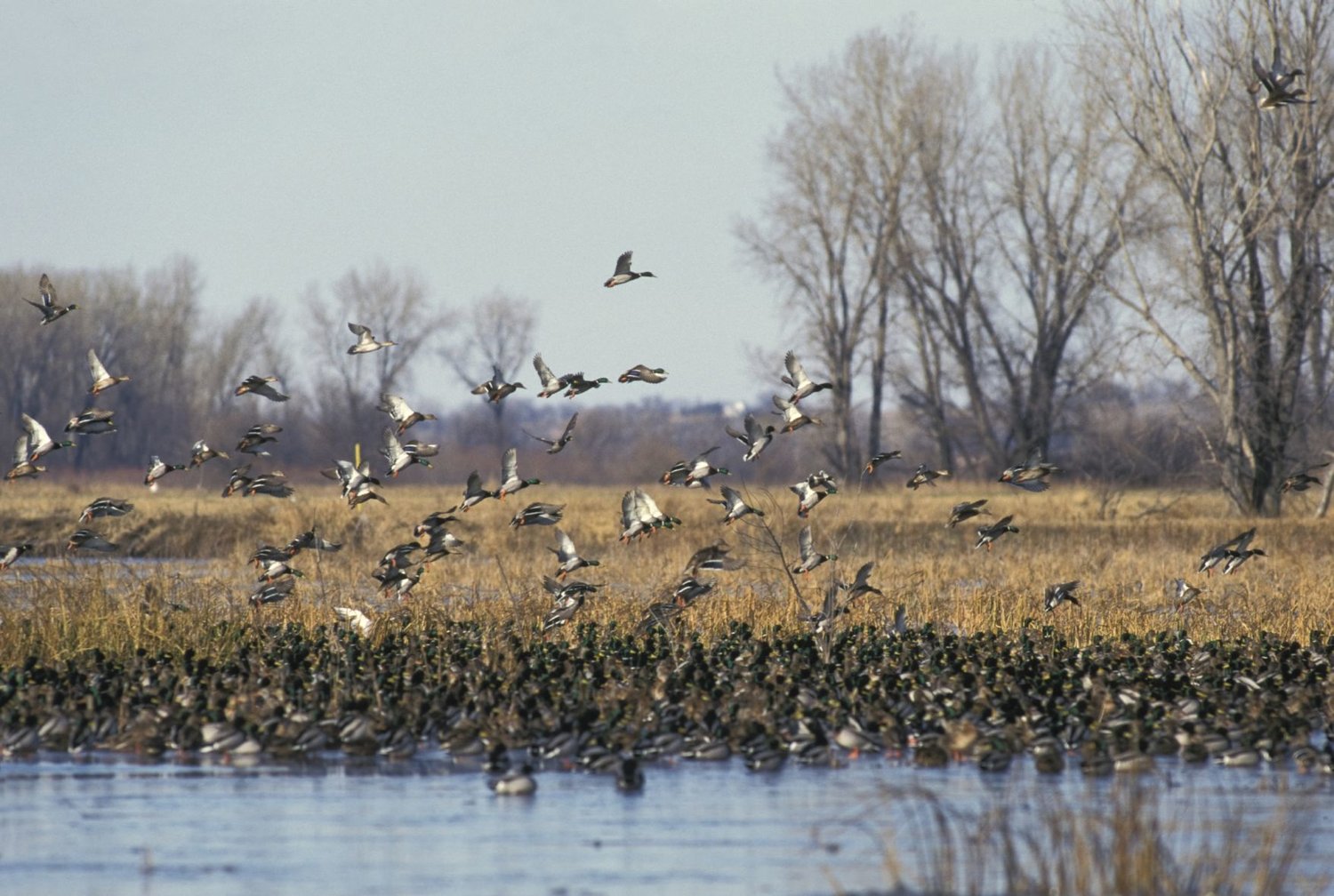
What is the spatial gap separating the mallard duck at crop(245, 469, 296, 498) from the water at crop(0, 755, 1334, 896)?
354 cm

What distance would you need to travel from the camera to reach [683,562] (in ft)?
75.3

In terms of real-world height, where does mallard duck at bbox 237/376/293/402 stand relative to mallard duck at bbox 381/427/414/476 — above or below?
above

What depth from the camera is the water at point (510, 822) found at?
789cm

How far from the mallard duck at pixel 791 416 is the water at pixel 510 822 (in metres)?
2.96

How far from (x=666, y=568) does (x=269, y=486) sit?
28.0 ft

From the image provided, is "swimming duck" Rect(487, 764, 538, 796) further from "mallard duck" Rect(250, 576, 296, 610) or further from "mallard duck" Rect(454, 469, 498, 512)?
"mallard duck" Rect(250, 576, 296, 610)

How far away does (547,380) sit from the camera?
13.8 m

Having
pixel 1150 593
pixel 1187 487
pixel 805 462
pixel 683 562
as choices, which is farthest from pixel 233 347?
pixel 1150 593

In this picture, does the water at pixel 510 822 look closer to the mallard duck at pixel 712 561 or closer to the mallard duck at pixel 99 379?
the mallard duck at pixel 712 561

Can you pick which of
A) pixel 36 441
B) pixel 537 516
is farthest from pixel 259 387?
pixel 537 516

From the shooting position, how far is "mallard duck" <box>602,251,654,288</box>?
13.5 metres

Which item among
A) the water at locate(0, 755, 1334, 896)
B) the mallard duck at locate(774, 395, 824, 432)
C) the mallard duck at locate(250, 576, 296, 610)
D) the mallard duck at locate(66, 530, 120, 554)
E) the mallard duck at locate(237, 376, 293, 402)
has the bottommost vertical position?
the water at locate(0, 755, 1334, 896)

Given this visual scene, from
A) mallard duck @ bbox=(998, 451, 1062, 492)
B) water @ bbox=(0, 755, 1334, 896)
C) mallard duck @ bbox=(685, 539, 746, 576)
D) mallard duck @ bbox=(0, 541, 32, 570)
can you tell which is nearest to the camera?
water @ bbox=(0, 755, 1334, 896)

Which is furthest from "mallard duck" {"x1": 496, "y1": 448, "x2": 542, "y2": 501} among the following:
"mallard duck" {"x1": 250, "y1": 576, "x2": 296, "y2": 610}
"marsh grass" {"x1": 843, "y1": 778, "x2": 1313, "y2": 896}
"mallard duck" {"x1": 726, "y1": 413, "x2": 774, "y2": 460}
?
"marsh grass" {"x1": 843, "y1": 778, "x2": 1313, "y2": 896}
